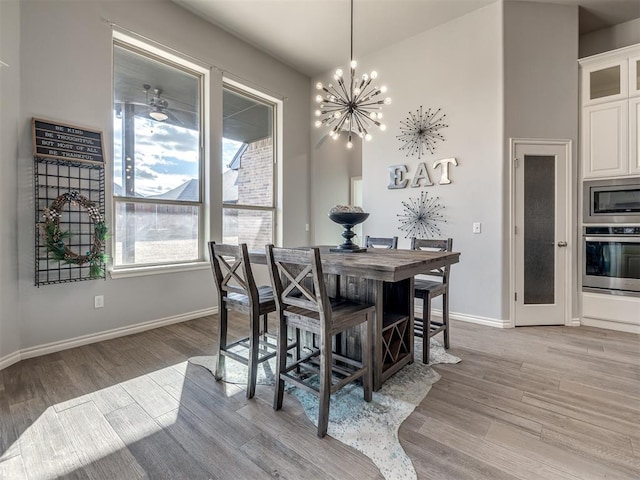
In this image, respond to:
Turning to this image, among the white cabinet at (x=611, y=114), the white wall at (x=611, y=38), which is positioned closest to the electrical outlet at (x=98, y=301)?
the white cabinet at (x=611, y=114)

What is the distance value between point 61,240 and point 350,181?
5015 mm

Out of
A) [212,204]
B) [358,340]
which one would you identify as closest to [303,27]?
[212,204]

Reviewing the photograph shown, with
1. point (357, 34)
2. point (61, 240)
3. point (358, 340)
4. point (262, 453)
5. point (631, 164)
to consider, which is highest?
point (357, 34)

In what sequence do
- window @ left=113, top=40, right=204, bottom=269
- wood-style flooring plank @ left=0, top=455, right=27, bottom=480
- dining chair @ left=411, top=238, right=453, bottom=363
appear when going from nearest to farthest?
wood-style flooring plank @ left=0, top=455, right=27, bottom=480 → dining chair @ left=411, top=238, right=453, bottom=363 → window @ left=113, top=40, right=204, bottom=269

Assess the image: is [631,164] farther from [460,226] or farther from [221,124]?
[221,124]

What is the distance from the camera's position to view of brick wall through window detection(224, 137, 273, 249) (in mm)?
4418

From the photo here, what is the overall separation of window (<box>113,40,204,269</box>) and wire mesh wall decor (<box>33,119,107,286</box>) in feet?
0.90

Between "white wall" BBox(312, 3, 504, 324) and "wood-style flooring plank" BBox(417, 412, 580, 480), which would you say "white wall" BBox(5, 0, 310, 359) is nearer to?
"white wall" BBox(312, 3, 504, 324)

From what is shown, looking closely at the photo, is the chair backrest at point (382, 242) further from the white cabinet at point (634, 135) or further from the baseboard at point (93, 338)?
the white cabinet at point (634, 135)

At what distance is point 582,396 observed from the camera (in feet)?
6.79

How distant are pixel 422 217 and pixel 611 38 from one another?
3.14 metres

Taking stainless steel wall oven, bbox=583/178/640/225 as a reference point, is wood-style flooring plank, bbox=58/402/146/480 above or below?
below

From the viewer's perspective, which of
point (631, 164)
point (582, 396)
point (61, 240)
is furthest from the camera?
point (631, 164)

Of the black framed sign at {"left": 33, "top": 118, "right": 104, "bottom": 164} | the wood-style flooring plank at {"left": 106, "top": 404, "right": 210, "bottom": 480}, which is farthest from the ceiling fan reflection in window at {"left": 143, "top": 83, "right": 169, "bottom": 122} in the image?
the wood-style flooring plank at {"left": 106, "top": 404, "right": 210, "bottom": 480}
